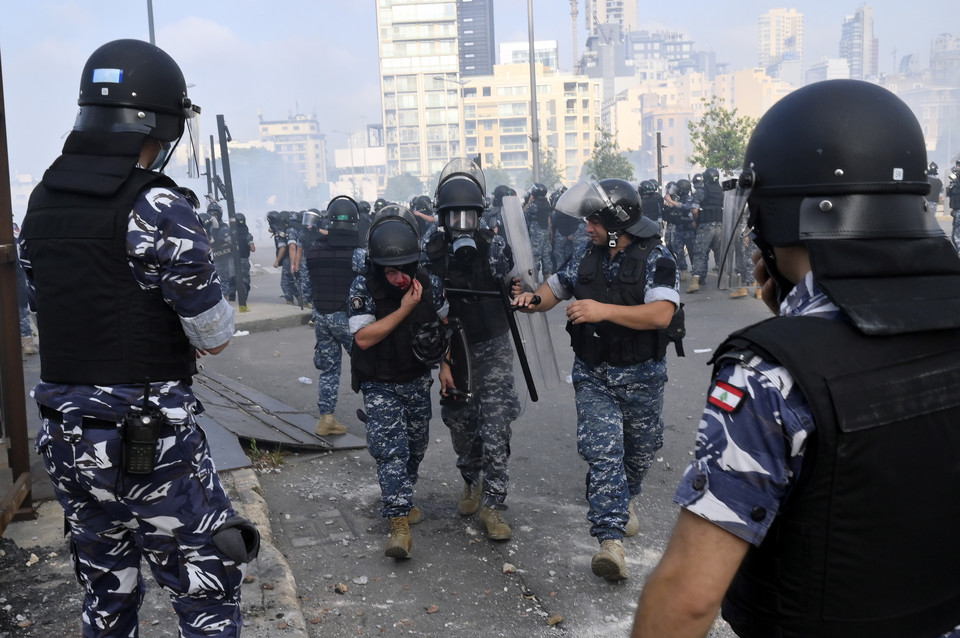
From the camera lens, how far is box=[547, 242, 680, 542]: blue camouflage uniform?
400 centimetres

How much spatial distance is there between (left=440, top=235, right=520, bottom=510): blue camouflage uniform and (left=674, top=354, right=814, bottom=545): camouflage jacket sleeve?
128 inches

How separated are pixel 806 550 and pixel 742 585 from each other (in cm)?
15

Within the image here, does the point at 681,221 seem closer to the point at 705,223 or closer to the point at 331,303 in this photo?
the point at 705,223

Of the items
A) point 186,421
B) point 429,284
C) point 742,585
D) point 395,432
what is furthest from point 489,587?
point 742,585

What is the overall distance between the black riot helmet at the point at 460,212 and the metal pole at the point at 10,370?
2.09 metres

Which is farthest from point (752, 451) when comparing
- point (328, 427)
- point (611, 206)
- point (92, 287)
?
point (328, 427)

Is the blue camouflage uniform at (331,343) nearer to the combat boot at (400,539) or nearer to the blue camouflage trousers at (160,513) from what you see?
the combat boot at (400,539)

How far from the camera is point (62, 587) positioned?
3.58 meters

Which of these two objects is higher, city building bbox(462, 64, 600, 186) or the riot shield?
city building bbox(462, 64, 600, 186)

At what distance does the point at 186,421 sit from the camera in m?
2.52

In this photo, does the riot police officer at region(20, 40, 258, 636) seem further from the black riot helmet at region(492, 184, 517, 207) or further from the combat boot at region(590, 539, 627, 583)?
the black riot helmet at region(492, 184, 517, 207)

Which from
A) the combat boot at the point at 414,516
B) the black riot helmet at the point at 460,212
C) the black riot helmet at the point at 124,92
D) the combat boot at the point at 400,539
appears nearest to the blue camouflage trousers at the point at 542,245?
the black riot helmet at the point at 460,212

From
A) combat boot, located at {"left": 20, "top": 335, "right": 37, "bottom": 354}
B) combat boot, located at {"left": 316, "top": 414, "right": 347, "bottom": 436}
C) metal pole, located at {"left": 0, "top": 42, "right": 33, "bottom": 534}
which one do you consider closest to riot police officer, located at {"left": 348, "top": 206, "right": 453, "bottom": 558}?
metal pole, located at {"left": 0, "top": 42, "right": 33, "bottom": 534}

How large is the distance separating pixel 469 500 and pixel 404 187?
113217 millimetres
